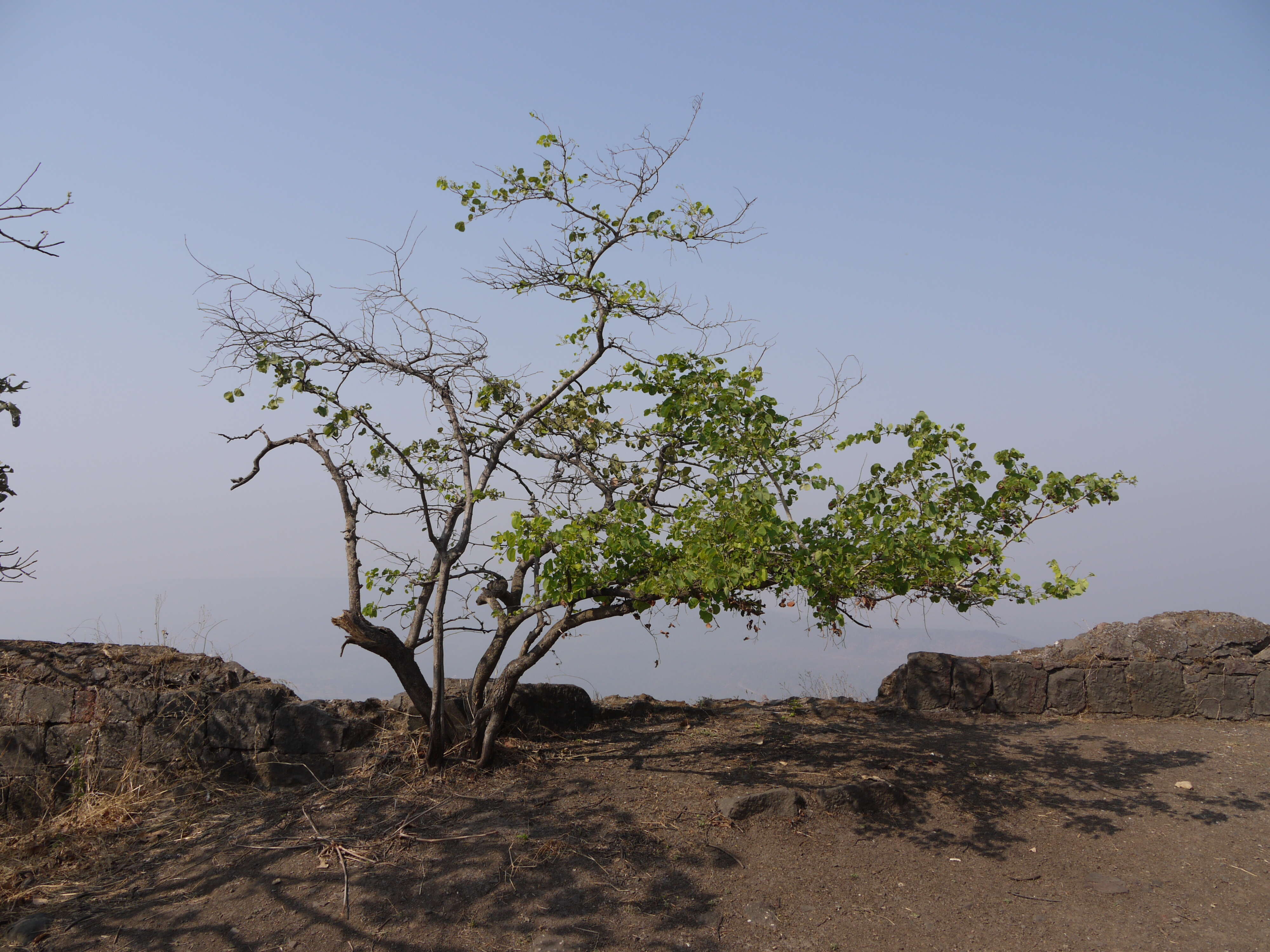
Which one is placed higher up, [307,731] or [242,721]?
[242,721]

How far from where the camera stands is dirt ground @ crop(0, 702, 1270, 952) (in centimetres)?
466

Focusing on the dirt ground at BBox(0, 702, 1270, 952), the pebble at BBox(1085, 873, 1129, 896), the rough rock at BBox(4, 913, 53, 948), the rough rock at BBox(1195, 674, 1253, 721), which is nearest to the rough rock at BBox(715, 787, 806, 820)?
the dirt ground at BBox(0, 702, 1270, 952)

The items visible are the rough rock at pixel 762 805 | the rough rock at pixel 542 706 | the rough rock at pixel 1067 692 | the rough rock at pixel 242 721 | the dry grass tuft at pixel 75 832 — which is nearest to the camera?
the dry grass tuft at pixel 75 832

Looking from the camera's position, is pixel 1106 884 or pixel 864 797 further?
pixel 864 797

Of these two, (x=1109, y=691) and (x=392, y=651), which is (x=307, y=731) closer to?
(x=392, y=651)

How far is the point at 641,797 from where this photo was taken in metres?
5.95

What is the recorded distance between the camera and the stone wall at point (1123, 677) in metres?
8.57

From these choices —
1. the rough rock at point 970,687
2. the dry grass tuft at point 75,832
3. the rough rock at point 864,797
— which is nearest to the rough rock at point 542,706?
the dry grass tuft at point 75,832

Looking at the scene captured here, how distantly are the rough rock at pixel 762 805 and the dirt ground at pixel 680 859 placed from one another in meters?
0.08

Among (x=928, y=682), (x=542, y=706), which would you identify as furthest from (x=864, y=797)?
(x=928, y=682)

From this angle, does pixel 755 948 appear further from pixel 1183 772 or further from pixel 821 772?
pixel 1183 772

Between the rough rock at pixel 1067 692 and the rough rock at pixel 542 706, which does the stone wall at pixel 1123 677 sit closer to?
the rough rock at pixel 1067 692

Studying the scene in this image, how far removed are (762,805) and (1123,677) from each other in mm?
5354

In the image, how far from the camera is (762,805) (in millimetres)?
5680
